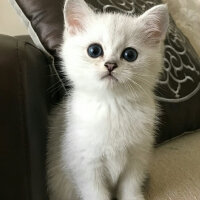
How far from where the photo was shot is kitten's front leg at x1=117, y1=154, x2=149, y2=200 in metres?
0.98

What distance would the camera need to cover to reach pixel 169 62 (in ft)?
4.16

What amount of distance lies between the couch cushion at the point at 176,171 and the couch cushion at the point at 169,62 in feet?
0.16

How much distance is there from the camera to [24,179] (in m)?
0.73

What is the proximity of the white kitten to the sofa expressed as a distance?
8 cm

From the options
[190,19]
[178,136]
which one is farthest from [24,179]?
[190,19]

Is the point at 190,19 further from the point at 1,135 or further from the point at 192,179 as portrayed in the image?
the point at 1,135

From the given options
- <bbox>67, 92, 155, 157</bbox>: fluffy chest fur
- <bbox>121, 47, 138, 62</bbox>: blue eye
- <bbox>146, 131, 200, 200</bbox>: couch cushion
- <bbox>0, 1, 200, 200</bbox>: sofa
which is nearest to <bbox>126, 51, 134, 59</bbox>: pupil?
<bbox>121, 47, 138, 62</bbox>: blue eye

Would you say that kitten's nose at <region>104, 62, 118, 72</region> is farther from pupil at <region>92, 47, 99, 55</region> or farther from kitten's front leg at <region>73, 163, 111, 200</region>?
kitten's front leg at <region>73, 163, 111, 200</region>

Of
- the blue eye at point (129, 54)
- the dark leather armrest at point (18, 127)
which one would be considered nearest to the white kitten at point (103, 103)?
the blue eye at point (129, 54)

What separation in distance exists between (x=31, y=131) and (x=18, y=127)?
0.04 metres

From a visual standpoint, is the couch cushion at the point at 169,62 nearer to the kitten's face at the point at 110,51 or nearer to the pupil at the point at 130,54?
the kitten's face at the point at 110,51

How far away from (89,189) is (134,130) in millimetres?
194

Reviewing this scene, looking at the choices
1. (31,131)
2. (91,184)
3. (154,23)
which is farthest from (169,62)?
(31,131)

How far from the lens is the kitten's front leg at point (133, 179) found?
0.98m
